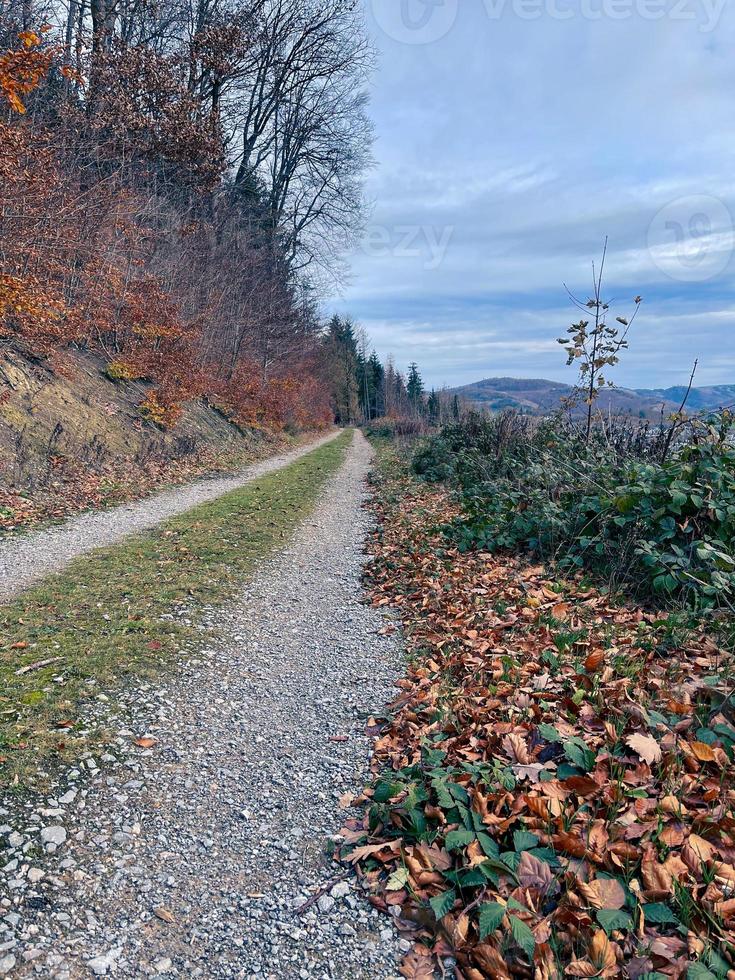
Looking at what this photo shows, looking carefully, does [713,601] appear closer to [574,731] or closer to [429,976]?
[574,731]

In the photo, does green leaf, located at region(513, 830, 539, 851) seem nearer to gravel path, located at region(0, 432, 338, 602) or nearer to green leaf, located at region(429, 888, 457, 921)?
green leaf, located at region(429, 888, 457, 921)

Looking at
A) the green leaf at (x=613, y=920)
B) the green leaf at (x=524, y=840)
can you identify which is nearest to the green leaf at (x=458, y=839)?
the green leaf at (x=524, y=840)

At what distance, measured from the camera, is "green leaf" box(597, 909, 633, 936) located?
254cm

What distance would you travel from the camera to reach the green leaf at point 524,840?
2.97 m

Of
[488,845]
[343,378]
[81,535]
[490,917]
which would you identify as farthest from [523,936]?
[343,378]

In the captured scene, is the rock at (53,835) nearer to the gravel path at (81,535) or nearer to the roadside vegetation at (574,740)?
the roadside vegetation at (574,740)

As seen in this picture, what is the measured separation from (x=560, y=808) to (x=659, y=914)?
0.66 meters

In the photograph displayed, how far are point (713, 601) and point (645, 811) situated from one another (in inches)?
118

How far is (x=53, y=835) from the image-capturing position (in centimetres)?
322

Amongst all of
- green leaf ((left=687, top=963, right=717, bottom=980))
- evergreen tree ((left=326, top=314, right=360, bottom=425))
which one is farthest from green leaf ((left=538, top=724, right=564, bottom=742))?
evergreen tree ((left=326, top=314, right=360, bottom=425))

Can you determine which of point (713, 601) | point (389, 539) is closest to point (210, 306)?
point (389, 539)

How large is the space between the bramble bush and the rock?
200 inches

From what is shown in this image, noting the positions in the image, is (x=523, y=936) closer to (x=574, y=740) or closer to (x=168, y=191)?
(x=574, y=740)

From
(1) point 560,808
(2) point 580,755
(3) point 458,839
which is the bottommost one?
(3) point 458,839
